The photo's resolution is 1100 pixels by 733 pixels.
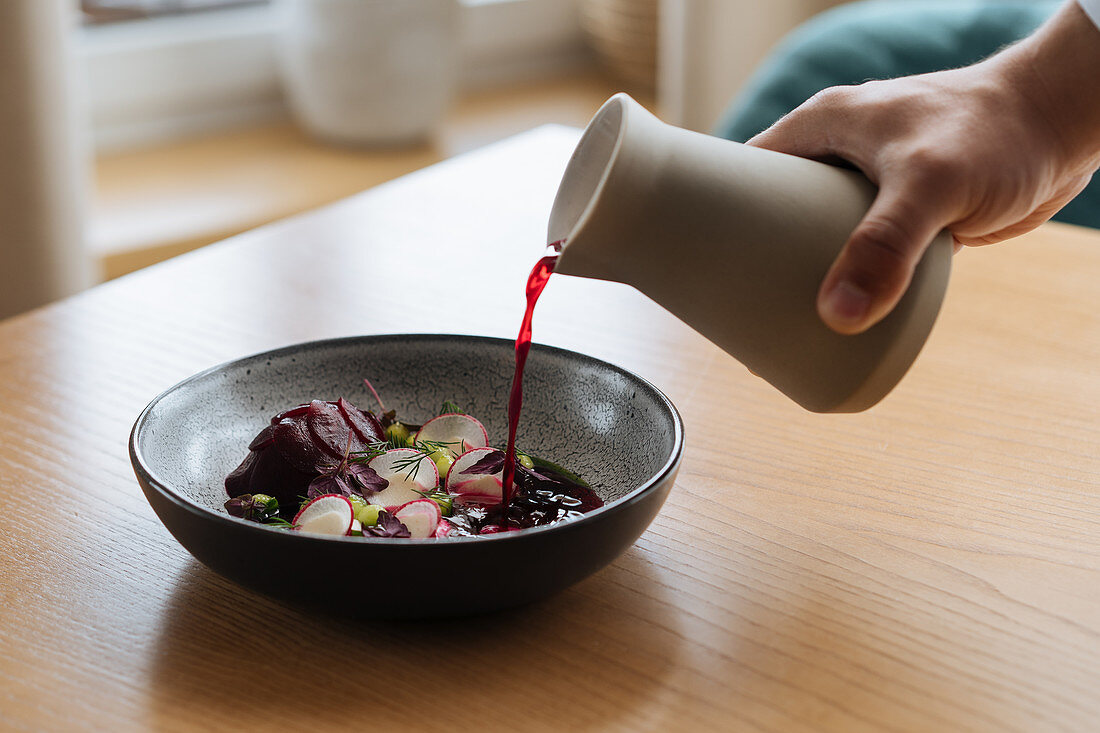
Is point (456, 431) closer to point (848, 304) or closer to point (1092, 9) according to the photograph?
point (848, 304)

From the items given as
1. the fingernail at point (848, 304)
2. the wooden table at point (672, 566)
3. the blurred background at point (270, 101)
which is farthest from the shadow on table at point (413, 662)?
the blurred background at point (270, 101)

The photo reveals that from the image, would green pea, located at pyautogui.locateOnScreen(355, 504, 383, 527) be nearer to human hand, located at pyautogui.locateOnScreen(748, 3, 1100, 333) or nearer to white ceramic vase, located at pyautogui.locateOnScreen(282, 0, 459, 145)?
human hand, located at pyautogui.locateOnScreen(748, 3, 1100, 333)

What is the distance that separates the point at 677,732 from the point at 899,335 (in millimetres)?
262

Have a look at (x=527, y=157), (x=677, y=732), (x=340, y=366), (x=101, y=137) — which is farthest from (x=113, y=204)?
(x=677, y=732)

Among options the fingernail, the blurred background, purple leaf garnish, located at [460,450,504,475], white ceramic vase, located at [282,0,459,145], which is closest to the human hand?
the fingernail

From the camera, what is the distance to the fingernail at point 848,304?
2.16 ft

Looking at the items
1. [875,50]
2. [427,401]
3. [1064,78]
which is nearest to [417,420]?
[427,401]

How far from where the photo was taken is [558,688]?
65 centimetres

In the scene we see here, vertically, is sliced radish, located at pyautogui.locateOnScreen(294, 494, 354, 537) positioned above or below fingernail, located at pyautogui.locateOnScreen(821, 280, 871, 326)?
below

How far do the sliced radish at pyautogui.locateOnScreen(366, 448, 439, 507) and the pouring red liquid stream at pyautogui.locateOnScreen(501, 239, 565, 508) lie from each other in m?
0.05

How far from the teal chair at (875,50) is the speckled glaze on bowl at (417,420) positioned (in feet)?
4.19

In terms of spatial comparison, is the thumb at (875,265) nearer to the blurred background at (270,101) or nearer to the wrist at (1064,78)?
the wrist at (1064,78)

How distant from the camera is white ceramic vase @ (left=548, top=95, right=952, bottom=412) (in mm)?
657

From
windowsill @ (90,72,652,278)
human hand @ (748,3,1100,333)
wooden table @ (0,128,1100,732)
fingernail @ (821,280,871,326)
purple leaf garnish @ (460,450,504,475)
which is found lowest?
windowsill @ (90,72,652,278)
